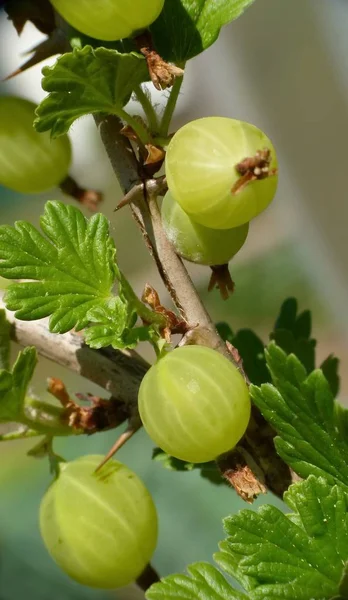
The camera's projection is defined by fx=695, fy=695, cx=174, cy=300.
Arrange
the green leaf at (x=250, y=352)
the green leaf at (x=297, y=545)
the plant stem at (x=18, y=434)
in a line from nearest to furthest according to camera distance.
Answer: the green leaf at (x=297, y=545) → the plant stem at (x=18, y=434) → the green leaf at (x=250, y=352)

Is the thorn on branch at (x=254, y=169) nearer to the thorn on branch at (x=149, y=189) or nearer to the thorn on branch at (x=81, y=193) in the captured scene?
the thorn on branch at (x=149, y=189)

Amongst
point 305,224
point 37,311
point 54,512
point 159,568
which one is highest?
point 37,311

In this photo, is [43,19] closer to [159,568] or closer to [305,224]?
[159,568]

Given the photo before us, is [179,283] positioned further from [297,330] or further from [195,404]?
[297,330]

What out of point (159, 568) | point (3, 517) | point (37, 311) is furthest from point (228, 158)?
point (3, 517)

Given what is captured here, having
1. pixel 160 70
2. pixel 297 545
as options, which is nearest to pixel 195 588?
pixel 297 545

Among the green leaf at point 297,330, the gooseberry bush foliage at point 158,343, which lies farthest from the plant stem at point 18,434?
the green leaf at point 297,330

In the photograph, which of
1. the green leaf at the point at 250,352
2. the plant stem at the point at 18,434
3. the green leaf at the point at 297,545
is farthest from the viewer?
the green leaf at the point at 250,352
